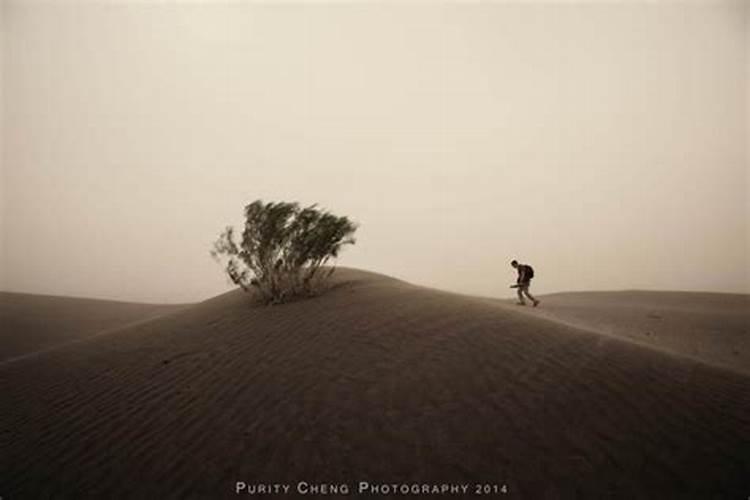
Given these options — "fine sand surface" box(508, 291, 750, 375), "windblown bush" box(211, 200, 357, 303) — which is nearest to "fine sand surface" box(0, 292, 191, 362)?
"windblown bush" box(211, 200, 357, 303)

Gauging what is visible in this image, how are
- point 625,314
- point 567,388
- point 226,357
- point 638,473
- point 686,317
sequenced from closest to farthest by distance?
point 638,473 < point 567,388 < point 226,357 < point 686,317 < point 625,314

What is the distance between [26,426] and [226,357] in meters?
2.31

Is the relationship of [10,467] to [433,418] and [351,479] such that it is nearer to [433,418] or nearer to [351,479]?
[351,479]

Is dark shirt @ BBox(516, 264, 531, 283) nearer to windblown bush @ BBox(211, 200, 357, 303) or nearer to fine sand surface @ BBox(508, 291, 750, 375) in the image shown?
fine sand surface @ BBox(508, 291, 750, 375)

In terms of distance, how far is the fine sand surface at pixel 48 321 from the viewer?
1080 cm

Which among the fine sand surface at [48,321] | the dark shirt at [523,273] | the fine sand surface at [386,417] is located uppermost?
the dark shirt at [523,273]

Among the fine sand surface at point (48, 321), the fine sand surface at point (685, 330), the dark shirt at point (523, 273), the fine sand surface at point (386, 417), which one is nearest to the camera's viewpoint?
the fine sand surface at point (386, 417)

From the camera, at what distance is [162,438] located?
3.97 meters

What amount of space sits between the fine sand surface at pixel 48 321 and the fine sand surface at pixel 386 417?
4837 millimetres

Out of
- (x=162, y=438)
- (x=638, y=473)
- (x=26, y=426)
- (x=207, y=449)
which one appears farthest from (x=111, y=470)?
(x=638, y=473)

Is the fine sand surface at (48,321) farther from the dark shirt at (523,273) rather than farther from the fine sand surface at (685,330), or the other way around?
the fine sand surface at (685,330)

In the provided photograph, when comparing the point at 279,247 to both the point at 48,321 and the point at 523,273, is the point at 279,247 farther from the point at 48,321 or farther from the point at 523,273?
the point at 48,321

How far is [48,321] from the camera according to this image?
579 inches

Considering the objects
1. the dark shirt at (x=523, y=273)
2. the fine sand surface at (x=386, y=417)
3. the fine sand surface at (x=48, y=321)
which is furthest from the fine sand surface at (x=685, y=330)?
the fine sand surface at (x=48, y=321)
